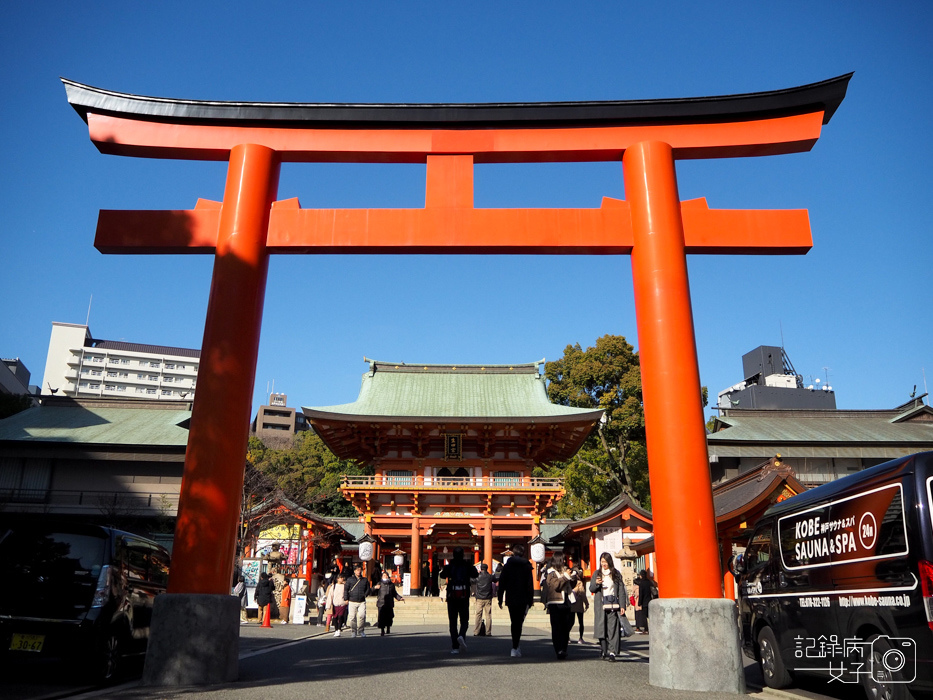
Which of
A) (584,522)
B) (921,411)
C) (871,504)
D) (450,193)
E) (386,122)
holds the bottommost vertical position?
(871,504)

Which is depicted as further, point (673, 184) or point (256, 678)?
point (673, 184)

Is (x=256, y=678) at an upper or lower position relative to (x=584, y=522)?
lower

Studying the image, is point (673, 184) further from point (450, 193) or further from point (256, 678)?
point (256, 678)

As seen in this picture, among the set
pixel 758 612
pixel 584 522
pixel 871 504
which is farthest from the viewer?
pixel 584 522

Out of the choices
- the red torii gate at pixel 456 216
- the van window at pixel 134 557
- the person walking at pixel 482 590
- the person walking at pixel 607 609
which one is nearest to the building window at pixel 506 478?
the person walking at pixel 482 590

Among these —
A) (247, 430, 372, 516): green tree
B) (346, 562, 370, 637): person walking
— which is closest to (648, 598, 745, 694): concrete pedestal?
(346, 562, 370, 637): person walking

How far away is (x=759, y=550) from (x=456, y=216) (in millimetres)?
5426

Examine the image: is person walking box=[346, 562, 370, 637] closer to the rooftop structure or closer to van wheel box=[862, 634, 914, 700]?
van wheel box=[862, 634, 914, 700]

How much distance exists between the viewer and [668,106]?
8273 mm

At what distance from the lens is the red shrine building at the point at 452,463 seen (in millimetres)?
25062

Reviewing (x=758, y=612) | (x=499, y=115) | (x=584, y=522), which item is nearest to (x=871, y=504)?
(x=758, y=612)

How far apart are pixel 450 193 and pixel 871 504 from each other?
5368mm

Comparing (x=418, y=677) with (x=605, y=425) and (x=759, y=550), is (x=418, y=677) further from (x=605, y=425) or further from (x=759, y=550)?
(x=605, y=425)

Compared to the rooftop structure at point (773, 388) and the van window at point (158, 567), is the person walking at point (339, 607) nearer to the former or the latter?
the van window at point (158, 567)
